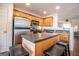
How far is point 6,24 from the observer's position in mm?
1102

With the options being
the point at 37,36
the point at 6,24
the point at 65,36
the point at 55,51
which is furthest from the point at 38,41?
the point at 6,24

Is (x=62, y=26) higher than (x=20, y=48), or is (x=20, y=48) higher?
(x=62, y=26)

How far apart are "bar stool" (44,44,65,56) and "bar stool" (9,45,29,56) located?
0.30 metres

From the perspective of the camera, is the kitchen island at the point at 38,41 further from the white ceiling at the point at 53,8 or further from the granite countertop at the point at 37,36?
the white ceiling at the point at 53,8

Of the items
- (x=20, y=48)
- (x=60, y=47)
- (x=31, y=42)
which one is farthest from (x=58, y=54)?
(x=20, y=48)

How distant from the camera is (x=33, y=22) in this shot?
3.73 ft

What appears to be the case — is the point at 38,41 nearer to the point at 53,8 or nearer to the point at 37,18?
the point at 37,18

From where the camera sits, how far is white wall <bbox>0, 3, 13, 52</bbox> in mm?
1094

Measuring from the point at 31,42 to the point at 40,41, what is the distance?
128 mm

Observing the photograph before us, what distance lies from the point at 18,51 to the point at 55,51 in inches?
21.0

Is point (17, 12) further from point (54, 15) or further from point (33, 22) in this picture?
point (54, 15)

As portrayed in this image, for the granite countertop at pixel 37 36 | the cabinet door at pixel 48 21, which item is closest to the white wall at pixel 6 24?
the granite countertop at pixel 37 36

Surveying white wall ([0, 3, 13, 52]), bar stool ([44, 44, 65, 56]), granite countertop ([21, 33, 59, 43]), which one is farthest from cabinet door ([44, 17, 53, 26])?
white wall ([0, 3, 13, 52])

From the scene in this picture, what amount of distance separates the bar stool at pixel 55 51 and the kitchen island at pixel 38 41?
0.16 ft
